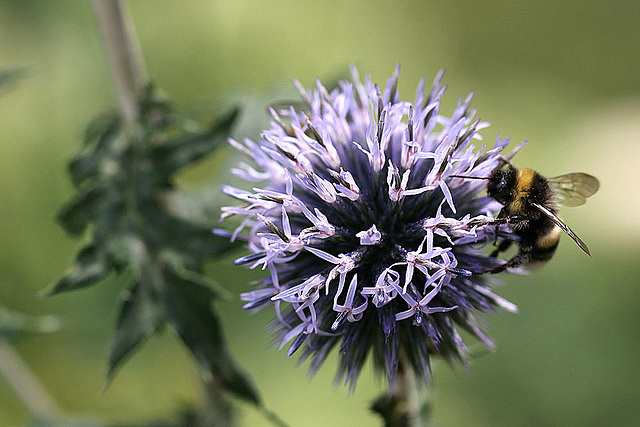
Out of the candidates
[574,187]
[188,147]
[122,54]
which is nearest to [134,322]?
[188,147]

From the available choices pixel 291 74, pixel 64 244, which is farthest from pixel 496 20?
pixel 64 244

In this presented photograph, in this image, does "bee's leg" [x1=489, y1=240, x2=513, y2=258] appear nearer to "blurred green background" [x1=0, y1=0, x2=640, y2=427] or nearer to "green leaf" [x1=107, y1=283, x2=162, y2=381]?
"green leaf" [x1=107, y1=283, x2=162, y2=381]

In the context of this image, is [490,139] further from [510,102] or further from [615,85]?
[615,85]

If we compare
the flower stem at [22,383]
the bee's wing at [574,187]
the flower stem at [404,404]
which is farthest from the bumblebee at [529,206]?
the flower stem at [22,383]

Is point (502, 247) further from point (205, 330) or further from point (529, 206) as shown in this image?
point (205, 330)

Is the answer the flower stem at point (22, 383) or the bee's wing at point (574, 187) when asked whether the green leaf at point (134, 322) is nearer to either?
the flower stem at point (22, 383)
